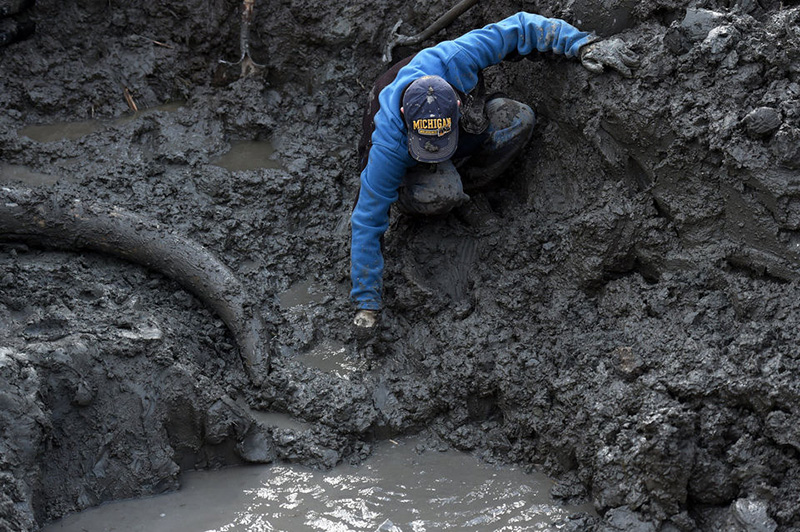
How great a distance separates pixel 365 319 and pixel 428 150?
87cm

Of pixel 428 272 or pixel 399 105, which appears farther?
pixel 428 272

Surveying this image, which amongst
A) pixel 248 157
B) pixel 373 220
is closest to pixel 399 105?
pixel 373 220

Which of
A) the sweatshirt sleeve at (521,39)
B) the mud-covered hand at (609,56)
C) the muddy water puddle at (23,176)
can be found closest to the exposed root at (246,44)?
the muddy water puddle at (23,176)

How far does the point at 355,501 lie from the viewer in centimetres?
346

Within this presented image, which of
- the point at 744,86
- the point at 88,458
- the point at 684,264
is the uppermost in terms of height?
the point at 744,86

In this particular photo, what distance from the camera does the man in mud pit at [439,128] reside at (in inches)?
144

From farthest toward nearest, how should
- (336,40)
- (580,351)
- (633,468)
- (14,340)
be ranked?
(336,40), (580,351), (14,340), (633,468)

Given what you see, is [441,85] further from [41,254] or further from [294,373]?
[41,254]

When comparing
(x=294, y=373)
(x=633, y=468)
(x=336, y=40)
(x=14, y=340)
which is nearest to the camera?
(x=633, y=468)

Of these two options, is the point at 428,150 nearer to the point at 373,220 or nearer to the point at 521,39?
the point at 373,220

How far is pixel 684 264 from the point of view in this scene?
11.2 ft

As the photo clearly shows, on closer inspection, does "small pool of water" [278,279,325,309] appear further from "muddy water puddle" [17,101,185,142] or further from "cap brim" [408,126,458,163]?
"muddy water puddle" [17,101,185,142]

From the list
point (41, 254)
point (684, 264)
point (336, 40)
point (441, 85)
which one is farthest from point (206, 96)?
point (684, 264)

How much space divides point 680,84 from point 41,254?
10.0ft
